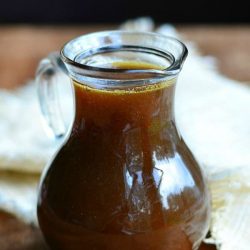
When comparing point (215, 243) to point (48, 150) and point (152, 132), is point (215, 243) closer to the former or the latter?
point (152, 132)

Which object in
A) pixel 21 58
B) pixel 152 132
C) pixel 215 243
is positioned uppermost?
pixel 152 132

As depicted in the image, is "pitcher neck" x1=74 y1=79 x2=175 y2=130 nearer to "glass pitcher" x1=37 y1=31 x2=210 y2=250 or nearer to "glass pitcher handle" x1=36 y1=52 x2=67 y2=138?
"glass pitcher" x1=37 y1=31 x2=210 y2=250

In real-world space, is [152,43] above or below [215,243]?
above

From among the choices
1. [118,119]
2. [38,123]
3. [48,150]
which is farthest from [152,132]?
[38,123]

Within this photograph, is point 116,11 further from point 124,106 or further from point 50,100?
point 124,106

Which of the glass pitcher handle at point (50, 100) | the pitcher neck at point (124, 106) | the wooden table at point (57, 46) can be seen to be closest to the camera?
the pitcher neck at point (124, 106)

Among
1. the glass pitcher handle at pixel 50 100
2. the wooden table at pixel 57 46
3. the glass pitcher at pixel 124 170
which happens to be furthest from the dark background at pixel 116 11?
the glass pitcher at pixel 124 170

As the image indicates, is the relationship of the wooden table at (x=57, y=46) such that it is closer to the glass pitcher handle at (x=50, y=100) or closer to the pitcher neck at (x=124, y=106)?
the glass pitcher handle at (x=50, y=100)
